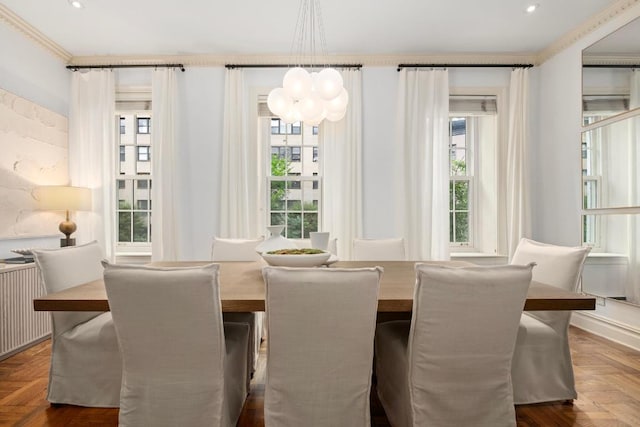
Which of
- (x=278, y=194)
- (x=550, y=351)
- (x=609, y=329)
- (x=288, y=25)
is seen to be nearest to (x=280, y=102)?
(x=288, y=25)

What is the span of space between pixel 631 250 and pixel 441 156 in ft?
6.20

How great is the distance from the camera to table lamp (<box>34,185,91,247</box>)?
11.3 feet

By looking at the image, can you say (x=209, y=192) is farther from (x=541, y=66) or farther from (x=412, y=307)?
(x=541, y=66)

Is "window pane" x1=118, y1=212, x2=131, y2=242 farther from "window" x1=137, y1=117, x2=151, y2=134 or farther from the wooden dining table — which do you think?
the wooden dining table

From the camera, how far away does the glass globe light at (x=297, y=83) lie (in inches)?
96.0

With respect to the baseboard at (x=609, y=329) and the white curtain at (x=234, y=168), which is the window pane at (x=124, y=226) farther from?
the baseboard at (x=609, y=329)

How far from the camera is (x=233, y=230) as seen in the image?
13.3 feet

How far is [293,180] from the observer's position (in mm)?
A: 4328

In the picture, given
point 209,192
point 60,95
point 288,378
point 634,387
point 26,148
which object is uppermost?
point 60,95

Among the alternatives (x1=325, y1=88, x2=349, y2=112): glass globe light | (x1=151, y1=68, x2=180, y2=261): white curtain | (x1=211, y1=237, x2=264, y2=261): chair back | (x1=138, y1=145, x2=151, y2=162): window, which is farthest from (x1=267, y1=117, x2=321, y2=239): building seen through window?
(x1=325, y1=88, x2=349, y2=112): glass globe light

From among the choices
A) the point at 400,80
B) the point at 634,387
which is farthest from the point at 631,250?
the point at 400,80

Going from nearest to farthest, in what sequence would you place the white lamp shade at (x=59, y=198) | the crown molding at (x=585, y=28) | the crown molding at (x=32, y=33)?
the crown molding at (x=585, y=28) < the crown molding at (x=32, y=33) < the white lamp shade at (x=59, y=198)

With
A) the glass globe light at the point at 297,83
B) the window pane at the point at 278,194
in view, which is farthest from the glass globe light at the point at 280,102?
the window pane at the point at 278,194

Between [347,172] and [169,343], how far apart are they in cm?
294
